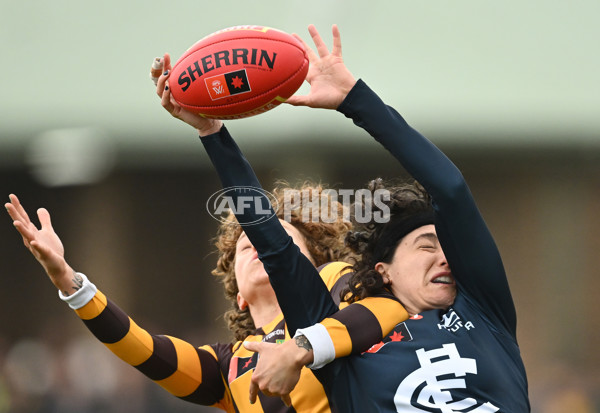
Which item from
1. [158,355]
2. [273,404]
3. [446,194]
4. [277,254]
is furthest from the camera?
[158,355]

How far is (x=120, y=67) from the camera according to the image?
8.16 m

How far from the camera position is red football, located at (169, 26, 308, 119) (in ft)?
8.46

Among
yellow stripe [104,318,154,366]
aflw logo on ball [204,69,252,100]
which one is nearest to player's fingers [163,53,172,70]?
aflw logo on ball [204,69,252,100]

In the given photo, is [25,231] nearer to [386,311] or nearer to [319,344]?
[319,344]

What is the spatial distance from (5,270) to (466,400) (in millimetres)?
8094

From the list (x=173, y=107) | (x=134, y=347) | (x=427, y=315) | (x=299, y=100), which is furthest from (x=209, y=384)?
(x=299, y=100)

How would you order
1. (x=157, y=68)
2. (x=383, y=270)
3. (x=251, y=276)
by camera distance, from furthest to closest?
(x=251, y=276) < (x=383, y=270) < (x=157, y=68)

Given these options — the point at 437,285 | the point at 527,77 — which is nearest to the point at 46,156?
the point at 527,77

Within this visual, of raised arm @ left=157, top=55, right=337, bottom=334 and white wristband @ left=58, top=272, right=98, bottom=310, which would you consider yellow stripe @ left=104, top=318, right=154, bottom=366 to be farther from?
raised arm @ left=157, top=55, right=337, bottom=334

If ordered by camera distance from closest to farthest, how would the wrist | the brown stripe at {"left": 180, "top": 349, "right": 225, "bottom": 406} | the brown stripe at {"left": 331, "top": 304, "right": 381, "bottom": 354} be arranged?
the wrist, the brown stripe at {"left": 331, "top": 304, "right": 381, "bottom": 354}, the brown stripe at {"left": 180, "top": 349, "right": 225, "bottom": 406}

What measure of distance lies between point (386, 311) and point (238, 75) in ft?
2.89

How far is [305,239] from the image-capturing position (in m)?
3.51

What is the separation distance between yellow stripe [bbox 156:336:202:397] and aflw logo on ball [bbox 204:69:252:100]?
1.16 m

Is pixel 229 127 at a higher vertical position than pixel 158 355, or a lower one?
higher
